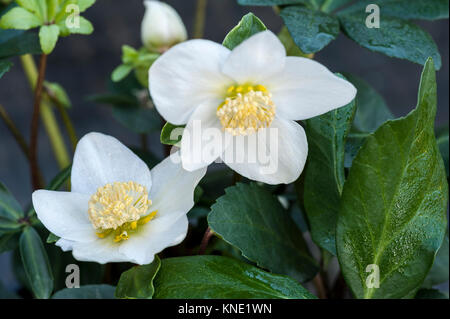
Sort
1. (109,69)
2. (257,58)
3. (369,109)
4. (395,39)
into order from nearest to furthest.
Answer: (257,58) < (395,39) < (369,109) < (109,69)

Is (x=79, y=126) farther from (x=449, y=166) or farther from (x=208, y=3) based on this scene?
(x=449, y=166)

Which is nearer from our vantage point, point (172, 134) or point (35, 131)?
point (172, 134)

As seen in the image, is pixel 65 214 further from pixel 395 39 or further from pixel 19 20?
pixel 395 39

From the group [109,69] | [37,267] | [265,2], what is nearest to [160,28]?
[265,2]

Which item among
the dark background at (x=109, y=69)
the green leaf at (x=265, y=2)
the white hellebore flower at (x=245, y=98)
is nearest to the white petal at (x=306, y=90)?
the white hellebore flower at (x=245, y=98)

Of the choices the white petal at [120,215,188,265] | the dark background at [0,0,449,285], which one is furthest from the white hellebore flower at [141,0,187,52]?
the dark background at [0,0,449,285]

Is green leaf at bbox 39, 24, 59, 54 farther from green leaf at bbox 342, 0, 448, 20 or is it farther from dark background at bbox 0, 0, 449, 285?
dark background at bbox 0, 0, 449, 285
